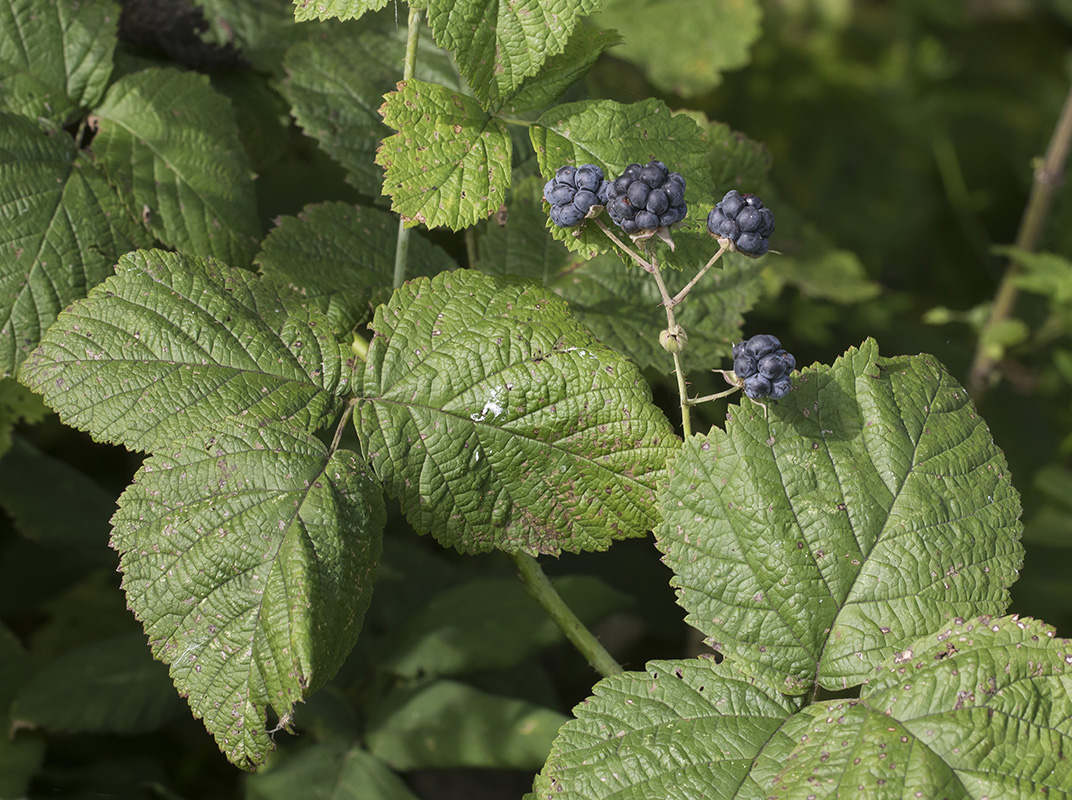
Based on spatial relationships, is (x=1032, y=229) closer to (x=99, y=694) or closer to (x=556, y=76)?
(x=556, y=76)

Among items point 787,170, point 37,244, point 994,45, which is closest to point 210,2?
point 37,244

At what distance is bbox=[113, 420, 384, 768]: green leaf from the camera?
51.3 inches

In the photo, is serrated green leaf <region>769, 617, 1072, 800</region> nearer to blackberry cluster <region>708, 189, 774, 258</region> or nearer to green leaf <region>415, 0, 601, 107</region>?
blackberry cluster <region>708, 189, 774, 258</region>

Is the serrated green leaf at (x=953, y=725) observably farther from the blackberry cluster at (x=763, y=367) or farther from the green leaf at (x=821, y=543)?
the blackberry cluster at (x=763, y=367)

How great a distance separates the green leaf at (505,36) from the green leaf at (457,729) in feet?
4.08

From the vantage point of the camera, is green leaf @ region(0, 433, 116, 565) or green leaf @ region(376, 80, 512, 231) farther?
green leaf @ region(0, 433, 116, 565)

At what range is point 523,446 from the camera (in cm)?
150

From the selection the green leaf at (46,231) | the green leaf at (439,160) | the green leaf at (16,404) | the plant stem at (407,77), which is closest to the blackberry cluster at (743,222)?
the green leaf at (439,160)

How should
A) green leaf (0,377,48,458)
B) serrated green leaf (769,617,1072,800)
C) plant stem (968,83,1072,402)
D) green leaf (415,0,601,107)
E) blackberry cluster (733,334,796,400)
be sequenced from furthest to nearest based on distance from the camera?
plant stem (968,83,1072,402)
green leaf (0,377,48,458)
green leaf (415,0,601,107)
blackberry cluster (733,334,796,400)
serrated green leaf (769,617,1072,800)

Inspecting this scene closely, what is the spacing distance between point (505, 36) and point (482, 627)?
129cm

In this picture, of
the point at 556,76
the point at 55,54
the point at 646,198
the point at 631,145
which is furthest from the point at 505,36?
the point at 55,54

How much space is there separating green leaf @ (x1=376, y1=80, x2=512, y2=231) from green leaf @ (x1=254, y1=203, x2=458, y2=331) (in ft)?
0.96

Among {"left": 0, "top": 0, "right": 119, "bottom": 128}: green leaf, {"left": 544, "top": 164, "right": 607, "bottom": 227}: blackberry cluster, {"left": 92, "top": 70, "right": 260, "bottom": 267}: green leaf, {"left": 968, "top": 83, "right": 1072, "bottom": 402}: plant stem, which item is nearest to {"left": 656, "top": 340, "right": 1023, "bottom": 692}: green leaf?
{"left": 544, "top": 164, "right": 607, "bottom": 227}: blackberry cluster

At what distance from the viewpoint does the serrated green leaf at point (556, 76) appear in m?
1.59
